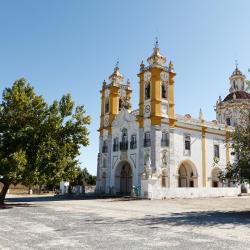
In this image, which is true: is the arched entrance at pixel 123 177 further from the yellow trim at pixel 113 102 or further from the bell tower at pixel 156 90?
the bell tower at pixel 156 90

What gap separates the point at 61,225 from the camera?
1238 cm

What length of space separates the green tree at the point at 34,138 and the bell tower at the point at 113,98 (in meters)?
19.4

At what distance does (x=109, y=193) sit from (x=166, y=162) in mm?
9248

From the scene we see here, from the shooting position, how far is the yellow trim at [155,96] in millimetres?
36875

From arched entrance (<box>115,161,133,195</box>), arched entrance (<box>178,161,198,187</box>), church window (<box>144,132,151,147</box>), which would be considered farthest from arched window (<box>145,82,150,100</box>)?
arched entrance (<box>178,161,198,187</box>)

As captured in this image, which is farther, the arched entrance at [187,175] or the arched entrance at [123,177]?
the arched entrance at [123,177]

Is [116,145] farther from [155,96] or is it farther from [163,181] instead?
[155,96]

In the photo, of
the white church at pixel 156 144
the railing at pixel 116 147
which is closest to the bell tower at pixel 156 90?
the white church at pixel 156 144

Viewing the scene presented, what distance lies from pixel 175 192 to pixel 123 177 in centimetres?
1014

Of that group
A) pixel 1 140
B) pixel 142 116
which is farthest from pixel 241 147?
pixel 142 116

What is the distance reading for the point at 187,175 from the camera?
134 feet

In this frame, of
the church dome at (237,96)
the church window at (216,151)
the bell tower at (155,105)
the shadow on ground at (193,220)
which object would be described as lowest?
the shadow on ground at (193,220)

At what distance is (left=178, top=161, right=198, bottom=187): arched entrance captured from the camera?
40.2 m

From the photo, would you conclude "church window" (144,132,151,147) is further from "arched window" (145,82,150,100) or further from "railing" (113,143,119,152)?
"railing" (113,143,119,152)
